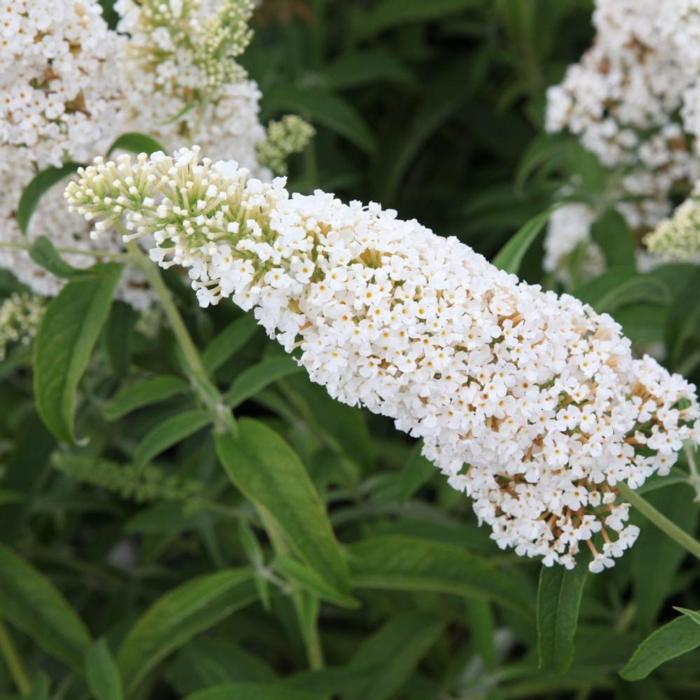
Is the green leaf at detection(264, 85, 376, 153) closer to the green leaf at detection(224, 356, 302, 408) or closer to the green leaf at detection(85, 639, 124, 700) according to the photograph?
the green leaf at detection(224, 356, 302, 408)

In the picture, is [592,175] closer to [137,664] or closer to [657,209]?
[657,209]

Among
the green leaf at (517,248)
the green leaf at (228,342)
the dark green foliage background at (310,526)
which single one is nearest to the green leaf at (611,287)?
the dark green foliage background at (310,526)

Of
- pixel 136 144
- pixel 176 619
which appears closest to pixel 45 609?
pixel 176 619

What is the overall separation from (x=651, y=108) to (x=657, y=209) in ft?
1.19

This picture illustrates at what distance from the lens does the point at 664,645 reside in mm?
2039

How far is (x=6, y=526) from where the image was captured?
341 centimetres

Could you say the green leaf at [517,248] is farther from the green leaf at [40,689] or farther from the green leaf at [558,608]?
the green leaf at [40,689]

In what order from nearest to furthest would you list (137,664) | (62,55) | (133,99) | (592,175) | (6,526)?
(62,55) → (133,99) → (137,664) → (6,526) → (592,175)

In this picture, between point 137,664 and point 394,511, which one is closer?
point 137,664

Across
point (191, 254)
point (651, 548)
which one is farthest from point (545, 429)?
point (651, 548)

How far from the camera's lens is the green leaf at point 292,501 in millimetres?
2447

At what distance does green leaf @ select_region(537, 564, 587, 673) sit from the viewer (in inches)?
84.8

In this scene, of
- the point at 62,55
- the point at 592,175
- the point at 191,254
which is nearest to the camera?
the point at 191,254

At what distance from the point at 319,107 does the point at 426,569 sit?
6.43ft
